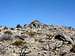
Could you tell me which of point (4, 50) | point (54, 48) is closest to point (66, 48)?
point (54, 48)

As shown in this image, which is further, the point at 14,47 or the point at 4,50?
the point at 14,47

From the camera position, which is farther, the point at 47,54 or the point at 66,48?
the point at 66,48

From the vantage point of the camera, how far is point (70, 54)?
17.5 meters

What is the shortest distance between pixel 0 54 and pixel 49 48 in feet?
15.3

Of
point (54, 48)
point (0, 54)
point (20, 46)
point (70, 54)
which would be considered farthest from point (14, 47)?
point (70, 54)

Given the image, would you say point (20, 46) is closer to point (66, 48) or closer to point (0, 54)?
point (0, 54)

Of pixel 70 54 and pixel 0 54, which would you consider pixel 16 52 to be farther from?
pixel 70 54

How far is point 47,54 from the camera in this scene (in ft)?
59.1

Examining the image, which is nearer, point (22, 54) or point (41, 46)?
point (22, 54)

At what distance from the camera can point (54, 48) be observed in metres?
19.9

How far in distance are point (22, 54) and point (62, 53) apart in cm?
338

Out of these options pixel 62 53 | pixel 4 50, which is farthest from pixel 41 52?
pixel 4 50

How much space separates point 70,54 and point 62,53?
3.02ft

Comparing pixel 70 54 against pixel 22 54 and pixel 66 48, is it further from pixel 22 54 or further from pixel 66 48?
pixel 22 54
